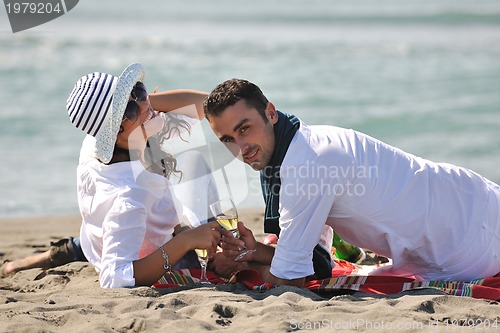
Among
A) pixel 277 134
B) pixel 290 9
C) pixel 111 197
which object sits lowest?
pixel 111 197

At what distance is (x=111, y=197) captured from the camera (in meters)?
4.55

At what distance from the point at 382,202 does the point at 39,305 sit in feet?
6.31

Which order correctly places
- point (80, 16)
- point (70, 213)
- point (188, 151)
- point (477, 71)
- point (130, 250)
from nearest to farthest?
point (130, 250) → point (188, 151) → point (70, 213) → point (477, 71) → point (80, 16)

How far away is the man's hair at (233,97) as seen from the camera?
4.25 metres

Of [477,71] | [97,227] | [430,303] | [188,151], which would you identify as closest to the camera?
[430,303]

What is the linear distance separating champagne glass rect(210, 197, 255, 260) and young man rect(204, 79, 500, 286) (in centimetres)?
13

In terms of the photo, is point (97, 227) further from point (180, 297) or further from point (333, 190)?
Result: point (333, 190)

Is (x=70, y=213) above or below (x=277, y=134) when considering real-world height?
below

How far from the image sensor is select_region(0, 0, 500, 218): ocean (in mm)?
9703

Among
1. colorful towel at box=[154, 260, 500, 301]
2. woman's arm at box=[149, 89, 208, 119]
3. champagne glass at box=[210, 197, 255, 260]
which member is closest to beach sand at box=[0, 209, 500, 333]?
colorful towel at box=[154, 260, 500, 301]

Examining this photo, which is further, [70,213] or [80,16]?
[80,16]

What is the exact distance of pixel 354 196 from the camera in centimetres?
427

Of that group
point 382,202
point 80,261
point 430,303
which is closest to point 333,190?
point 382,202

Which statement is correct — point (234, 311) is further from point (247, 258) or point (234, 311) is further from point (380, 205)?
point (380, 205)
